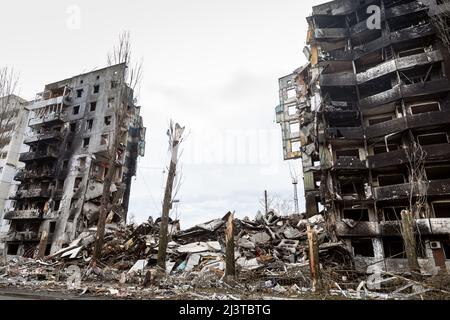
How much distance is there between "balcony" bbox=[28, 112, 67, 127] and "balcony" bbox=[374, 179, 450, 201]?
128 ft

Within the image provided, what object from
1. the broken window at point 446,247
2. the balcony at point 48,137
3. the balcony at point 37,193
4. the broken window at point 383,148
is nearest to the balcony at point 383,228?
the broken window at point 446,247

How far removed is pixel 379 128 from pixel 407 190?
595 cm

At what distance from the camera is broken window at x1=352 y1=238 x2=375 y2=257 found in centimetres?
2305

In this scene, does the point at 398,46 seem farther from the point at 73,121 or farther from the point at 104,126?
the point at 73,121

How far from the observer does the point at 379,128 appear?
23.9 metres

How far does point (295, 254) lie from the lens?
1625cm

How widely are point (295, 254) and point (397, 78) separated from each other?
19.4 meters

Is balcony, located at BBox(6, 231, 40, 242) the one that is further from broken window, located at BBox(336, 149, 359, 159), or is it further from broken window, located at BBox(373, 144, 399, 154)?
broken window, located at BBox(373, 144, 399, 154)

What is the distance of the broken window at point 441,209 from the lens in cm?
2157

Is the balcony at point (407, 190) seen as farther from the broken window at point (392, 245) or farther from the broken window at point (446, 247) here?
the broken window at point (446, 247)

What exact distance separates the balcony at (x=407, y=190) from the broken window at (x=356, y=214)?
2176mm

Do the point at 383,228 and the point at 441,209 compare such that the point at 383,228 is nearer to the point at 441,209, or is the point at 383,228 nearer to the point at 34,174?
the point at 441,209

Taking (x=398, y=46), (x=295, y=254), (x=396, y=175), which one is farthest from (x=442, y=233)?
(x=398, y=46)

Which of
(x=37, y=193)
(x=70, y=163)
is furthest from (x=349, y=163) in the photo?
Answer: (x=37, y=193)
